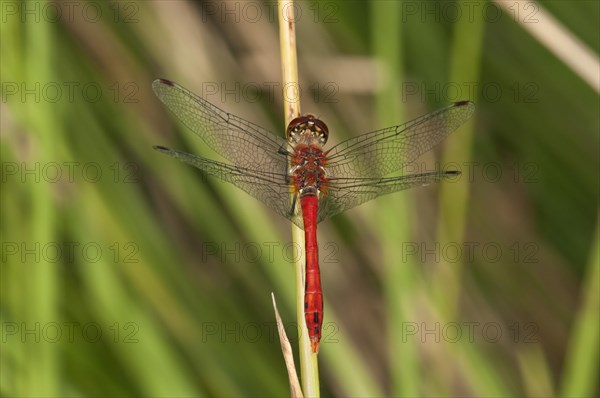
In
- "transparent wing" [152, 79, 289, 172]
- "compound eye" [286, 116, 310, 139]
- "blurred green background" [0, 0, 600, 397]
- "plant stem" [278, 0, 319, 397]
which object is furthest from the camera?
"transparent wing" [152, 79, 289, 172]

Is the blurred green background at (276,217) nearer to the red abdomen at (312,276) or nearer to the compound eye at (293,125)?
the red abdomen at (312,276)

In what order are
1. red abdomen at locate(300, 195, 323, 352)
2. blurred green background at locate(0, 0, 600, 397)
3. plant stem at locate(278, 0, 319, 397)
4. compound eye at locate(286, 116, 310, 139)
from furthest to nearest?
blurred green background at locate(0, 0, 600, 397) < compound eye at locate(286, 116, 310, 139) < red abdomen at locate(300, 195, 323, 352) < plant stem at locate(278, 0, 319, 397)

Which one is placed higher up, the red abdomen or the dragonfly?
the dragonfly

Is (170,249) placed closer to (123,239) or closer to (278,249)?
(123,239)

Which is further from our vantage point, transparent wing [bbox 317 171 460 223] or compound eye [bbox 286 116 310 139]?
transparent wing [bbox 317 171 460 223]

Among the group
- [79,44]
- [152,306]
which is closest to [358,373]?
[152,306]

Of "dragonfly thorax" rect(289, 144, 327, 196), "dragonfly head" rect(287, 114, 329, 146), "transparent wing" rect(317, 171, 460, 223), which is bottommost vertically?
"transparent wing" rect(317, 171, 460, 223)

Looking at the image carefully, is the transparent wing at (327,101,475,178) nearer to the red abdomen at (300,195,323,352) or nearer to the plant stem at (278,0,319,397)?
the red abdomen at (300,195,323,352)

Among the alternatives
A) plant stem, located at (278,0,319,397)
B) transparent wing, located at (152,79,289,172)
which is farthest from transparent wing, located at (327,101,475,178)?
plant stem, located at (278,0,319,397)
